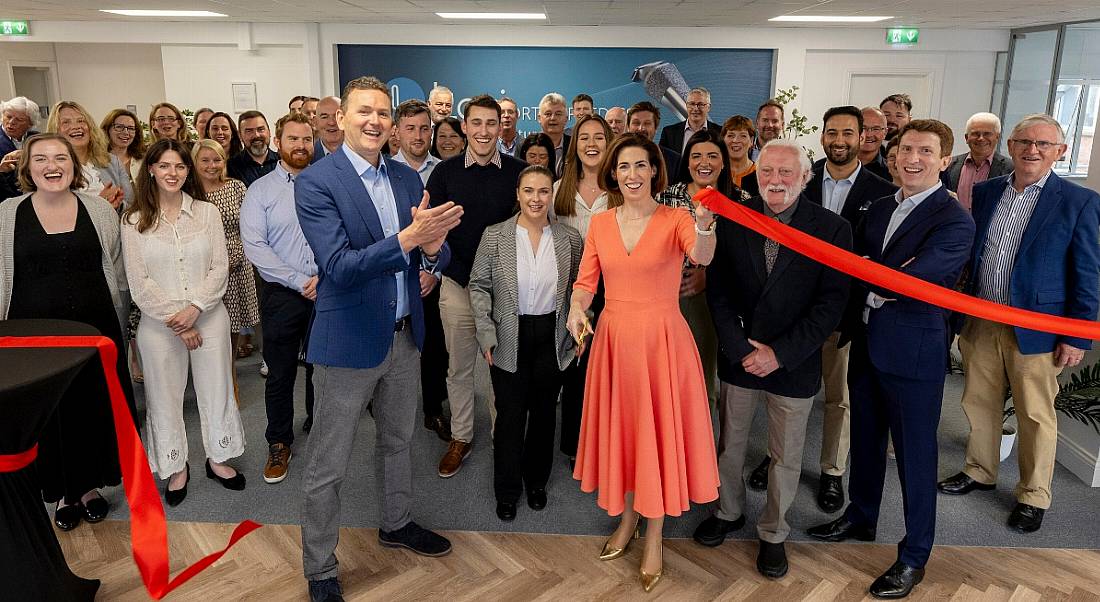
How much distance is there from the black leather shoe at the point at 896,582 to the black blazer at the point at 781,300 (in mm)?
796

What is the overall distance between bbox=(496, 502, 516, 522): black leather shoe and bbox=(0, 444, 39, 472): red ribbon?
1912 mm

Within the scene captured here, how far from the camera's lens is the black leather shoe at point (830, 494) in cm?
361

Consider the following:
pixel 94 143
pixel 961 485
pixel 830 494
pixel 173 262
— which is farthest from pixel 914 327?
pixel 94 143

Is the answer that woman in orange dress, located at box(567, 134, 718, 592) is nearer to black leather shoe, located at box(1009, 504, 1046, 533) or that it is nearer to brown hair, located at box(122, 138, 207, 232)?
black leather shoe, located at box(1009, 504, 1046, 533)

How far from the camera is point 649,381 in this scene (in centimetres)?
287

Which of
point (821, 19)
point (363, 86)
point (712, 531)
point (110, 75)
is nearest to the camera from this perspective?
point (363, 86)

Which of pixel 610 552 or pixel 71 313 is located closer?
pixel 610 552

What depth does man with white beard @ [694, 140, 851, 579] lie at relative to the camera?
9.33 feet

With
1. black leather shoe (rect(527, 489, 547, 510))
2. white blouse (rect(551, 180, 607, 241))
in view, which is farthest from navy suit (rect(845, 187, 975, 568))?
black leather shoe (rect(527, 489, 547, 510))

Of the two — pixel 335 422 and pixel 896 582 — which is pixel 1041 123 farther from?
pixel 335 422

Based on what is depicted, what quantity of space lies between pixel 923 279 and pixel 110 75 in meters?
15.8

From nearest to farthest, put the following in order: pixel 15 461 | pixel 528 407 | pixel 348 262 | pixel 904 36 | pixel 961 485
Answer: pixel 15 461
pixel 348 262
pixel 528 407
pixel 961 485
pixel 904 36

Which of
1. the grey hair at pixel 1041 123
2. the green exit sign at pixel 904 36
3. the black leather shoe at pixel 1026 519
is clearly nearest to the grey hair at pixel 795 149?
the grey hair at pixel 1041 123

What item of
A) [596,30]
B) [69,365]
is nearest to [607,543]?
[69,365]
